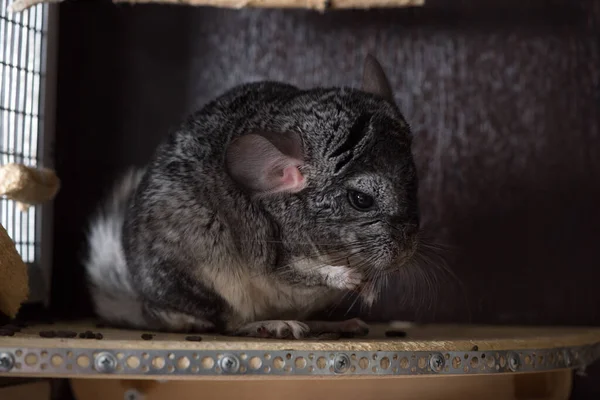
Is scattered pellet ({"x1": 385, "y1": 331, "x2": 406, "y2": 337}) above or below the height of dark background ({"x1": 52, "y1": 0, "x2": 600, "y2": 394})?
below

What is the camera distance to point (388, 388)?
1.51 m

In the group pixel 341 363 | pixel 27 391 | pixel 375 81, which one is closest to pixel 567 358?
pixel 341 363

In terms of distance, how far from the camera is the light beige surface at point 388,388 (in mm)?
1500

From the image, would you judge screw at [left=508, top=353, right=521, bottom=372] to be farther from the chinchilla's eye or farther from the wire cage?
the wire cage

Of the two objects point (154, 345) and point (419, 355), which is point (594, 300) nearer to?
point (419, 355)

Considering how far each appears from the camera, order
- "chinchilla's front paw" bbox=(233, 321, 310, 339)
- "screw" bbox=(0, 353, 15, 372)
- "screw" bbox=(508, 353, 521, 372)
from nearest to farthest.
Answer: "screw" bbox=(0, 353, 15, 372), "screw" bbox=(508, 353, 521, 372), "chinchilla's front paw" bbox=(233, 321, 310, 339)

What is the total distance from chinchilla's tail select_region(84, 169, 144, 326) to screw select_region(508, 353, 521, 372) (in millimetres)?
780

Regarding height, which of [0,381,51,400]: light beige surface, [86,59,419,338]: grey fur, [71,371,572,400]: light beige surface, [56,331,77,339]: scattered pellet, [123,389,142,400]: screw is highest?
[86,59,419,338]: grey fur

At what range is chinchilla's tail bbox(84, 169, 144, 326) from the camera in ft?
5.84

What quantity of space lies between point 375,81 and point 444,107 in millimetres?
354

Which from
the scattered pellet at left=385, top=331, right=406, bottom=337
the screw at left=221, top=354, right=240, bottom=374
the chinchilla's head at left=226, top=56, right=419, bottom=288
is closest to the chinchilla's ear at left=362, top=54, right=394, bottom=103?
the chinchilla's head at left=226, top=56, right=419, bottom=288

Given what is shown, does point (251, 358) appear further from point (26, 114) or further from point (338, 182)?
point (26, 114)

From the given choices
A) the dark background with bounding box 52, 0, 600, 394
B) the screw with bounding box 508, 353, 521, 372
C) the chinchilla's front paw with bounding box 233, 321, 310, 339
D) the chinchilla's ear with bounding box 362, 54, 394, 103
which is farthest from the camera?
the dark background with bounding box 52, 0, 600, 394

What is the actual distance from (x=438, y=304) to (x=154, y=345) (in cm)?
96
